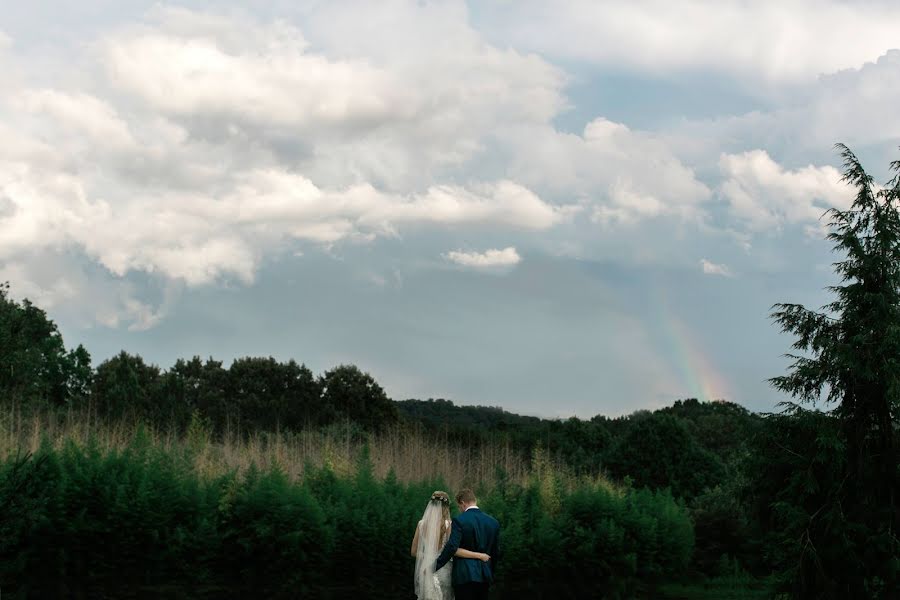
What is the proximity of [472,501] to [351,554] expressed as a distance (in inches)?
138

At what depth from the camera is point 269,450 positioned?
17641 millimetres

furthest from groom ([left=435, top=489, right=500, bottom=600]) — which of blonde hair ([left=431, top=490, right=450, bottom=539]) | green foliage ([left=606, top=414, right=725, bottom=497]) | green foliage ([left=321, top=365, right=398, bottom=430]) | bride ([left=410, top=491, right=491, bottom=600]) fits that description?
green foliage ([left=321, top=365, right=398, bottom=430])

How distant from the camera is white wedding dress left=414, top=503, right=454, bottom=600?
1040cm

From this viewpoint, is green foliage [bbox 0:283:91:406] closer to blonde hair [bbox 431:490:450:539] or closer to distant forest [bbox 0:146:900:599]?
distant forest [bbox 0:146:900:599]

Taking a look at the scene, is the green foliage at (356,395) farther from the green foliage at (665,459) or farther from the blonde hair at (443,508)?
the blonde hair at (443,508)

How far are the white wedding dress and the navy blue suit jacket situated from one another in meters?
0.14

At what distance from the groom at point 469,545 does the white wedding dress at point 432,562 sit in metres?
0.12

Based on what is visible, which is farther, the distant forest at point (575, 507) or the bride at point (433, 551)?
the distant forest at point (575, 507)

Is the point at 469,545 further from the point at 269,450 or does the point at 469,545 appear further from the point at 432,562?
the point at 269,450

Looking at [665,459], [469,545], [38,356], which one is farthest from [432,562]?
[38,356]

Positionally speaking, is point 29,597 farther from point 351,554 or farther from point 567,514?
point 567,514

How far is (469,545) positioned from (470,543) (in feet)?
0.08

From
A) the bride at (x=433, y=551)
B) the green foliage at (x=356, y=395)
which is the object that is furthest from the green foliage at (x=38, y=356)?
the bride at (x=433, y=551)

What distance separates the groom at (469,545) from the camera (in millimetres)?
10195
